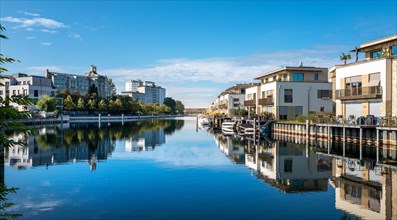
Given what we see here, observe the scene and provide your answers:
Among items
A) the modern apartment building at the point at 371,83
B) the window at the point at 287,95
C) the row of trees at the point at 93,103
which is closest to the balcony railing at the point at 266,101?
the window at the point at 287,95

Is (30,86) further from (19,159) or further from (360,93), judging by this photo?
(360,93)

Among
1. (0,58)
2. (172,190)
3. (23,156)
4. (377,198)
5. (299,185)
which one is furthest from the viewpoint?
(23,156)

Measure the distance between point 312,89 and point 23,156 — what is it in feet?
179

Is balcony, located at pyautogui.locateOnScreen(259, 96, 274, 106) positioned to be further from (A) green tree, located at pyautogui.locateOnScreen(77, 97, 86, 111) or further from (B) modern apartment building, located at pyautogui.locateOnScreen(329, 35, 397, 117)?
(A) green tree, located at pyautogui.locateOnScreen(77, 97, 86, 111)

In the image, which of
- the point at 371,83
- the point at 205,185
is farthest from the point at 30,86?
the point at 205,185

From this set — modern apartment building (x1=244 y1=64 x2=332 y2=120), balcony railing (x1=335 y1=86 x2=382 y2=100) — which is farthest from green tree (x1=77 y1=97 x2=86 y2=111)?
balcony railing (x1=335 y1=86 x2=382 y2=100)

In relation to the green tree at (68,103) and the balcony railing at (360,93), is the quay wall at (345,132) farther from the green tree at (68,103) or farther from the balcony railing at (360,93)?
the green tree at (68,103)

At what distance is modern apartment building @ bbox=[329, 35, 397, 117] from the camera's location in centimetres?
4294

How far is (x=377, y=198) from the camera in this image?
18.7 meters

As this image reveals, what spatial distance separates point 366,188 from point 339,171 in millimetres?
6008

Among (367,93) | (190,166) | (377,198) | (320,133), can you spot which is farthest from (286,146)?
(377,198)

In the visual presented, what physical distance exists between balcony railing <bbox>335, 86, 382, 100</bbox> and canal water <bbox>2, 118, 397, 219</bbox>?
30.7 feet

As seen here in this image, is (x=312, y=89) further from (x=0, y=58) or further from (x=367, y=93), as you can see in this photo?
(x=0, y=58)

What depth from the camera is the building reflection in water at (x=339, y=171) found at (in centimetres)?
1806
